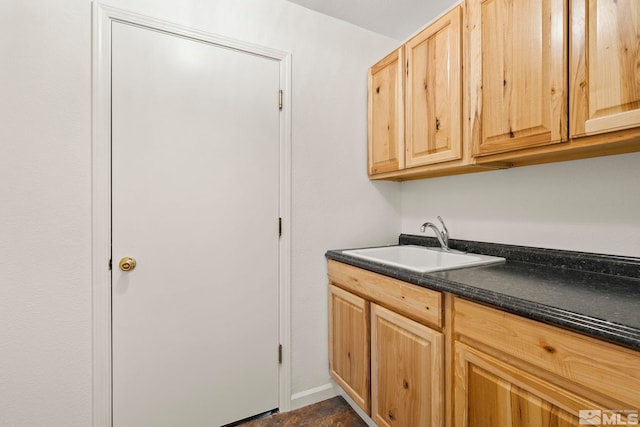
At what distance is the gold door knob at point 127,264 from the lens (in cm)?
135

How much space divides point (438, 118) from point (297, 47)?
946mm

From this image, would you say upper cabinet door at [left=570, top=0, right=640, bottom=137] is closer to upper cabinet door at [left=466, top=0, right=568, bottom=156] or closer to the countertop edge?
upper cabinet door at [left=466, top=0, right=568, bottom=156]

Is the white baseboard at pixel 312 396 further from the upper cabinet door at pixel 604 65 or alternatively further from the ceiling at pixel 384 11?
the ceiling at pixel 384 11

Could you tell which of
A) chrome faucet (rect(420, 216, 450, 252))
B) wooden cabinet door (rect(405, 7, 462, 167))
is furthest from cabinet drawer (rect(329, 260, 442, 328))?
wooden cabinet door (rect(405, 7, 462, 167))

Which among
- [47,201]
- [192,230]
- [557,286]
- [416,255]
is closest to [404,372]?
[557,286]

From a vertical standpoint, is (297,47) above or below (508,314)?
above

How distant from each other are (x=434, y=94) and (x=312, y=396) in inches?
73.4

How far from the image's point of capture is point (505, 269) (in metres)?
1.30

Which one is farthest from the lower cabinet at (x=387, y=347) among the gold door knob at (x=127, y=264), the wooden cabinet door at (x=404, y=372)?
the gold door knob at (x=127, y=264)

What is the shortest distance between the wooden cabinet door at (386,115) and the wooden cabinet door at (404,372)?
0.90 metres

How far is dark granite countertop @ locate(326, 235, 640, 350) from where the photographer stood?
0.72 meters

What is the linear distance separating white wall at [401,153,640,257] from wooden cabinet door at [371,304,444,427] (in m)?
0.74

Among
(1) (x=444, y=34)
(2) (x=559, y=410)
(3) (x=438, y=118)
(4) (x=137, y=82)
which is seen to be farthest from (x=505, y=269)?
(4) (x=137, y=82)

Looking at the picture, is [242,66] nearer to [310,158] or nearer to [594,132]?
[310,158]
